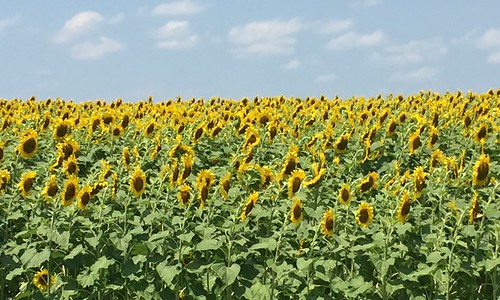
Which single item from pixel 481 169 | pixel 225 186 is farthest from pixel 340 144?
pixel 225 186

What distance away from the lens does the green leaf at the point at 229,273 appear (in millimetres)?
6523

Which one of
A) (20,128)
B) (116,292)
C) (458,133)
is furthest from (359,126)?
(116,292)

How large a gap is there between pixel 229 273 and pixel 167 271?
0.52 m

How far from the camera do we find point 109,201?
819 centimetres

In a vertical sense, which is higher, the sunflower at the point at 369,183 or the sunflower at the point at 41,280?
the sunflower at the point at 369,183

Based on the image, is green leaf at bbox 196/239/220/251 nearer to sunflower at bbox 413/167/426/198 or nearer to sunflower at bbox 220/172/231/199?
sunflower at bbox 220/172/231/199

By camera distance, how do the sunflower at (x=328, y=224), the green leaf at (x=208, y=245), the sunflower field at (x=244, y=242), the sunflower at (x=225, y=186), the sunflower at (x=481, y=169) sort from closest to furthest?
the green leaf at (x=208, y=245) < the sunflower field at (x=244, y=242) < the sunflower at (x=328, y=224) < the sunflower at (x=225, y=186) < the sunflower at (x=481, y=169)

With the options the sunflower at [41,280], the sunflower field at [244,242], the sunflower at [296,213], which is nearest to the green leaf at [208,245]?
the sunflower field at [244,242]

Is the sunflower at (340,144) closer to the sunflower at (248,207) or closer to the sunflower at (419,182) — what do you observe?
the sunflower at (419,182)

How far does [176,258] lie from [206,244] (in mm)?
406

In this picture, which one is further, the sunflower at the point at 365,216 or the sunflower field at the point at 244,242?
the sunflower at the point at 365,216

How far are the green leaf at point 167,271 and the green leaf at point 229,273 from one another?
37cm

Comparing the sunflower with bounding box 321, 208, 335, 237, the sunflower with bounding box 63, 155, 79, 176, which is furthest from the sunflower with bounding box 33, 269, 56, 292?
the sunflower with bounding box 321, 208, 335, 237

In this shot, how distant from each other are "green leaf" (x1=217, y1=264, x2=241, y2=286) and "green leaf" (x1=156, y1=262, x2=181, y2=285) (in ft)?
1.21
